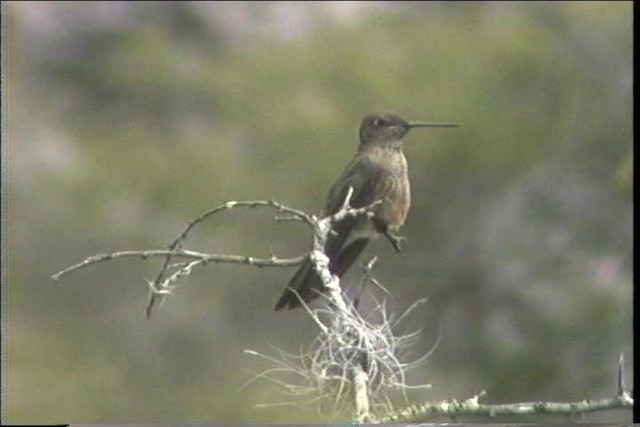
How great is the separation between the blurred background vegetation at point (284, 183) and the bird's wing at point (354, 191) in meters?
0.03

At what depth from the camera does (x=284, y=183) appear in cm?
219

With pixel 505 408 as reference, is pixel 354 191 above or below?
above

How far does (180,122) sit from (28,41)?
0.40 meters

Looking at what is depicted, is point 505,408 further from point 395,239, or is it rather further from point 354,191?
point 354,191

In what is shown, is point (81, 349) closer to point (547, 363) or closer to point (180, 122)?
point (180, 122)

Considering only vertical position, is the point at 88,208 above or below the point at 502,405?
above

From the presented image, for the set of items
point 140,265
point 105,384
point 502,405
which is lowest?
point 502,405

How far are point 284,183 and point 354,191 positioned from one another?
17 cm

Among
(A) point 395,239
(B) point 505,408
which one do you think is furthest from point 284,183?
(B) point 505,408

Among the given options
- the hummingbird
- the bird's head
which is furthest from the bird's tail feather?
the bird's head

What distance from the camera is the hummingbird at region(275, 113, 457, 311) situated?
2139 mm

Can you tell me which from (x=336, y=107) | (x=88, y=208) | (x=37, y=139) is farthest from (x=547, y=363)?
(x=37, y=139)

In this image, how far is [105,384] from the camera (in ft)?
7.06

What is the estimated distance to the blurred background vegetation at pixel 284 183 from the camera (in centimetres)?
215
